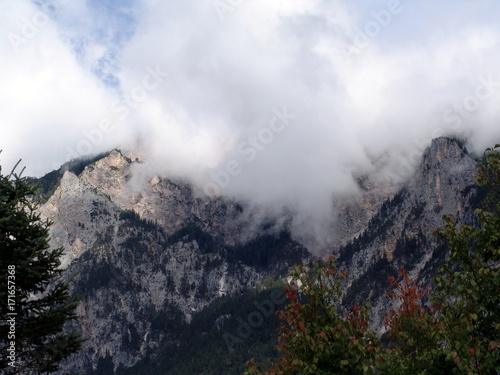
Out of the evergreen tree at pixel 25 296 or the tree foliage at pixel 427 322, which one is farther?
the evergreen tree at pixel 25 296

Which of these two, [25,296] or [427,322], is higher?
[427,322]

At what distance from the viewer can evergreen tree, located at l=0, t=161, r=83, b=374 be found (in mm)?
20328

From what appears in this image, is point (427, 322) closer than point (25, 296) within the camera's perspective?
Yes

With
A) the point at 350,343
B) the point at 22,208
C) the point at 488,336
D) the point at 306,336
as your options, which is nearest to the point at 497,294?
the point at 488,336

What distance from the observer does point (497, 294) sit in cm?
Answer: 1523

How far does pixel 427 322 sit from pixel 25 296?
1909 centimetres

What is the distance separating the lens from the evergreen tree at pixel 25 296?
20.3 meters

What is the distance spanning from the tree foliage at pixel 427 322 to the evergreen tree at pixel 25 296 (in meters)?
9.87

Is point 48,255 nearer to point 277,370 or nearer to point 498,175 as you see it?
point 277,370

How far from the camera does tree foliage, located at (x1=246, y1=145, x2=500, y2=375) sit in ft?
48.6

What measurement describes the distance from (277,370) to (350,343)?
3.39m

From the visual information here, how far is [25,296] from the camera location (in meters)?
21.6

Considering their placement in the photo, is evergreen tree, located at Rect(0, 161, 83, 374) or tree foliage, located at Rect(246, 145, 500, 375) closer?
tree foliage, located at Rect(246, 145, 500, 375)

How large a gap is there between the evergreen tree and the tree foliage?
987cm
